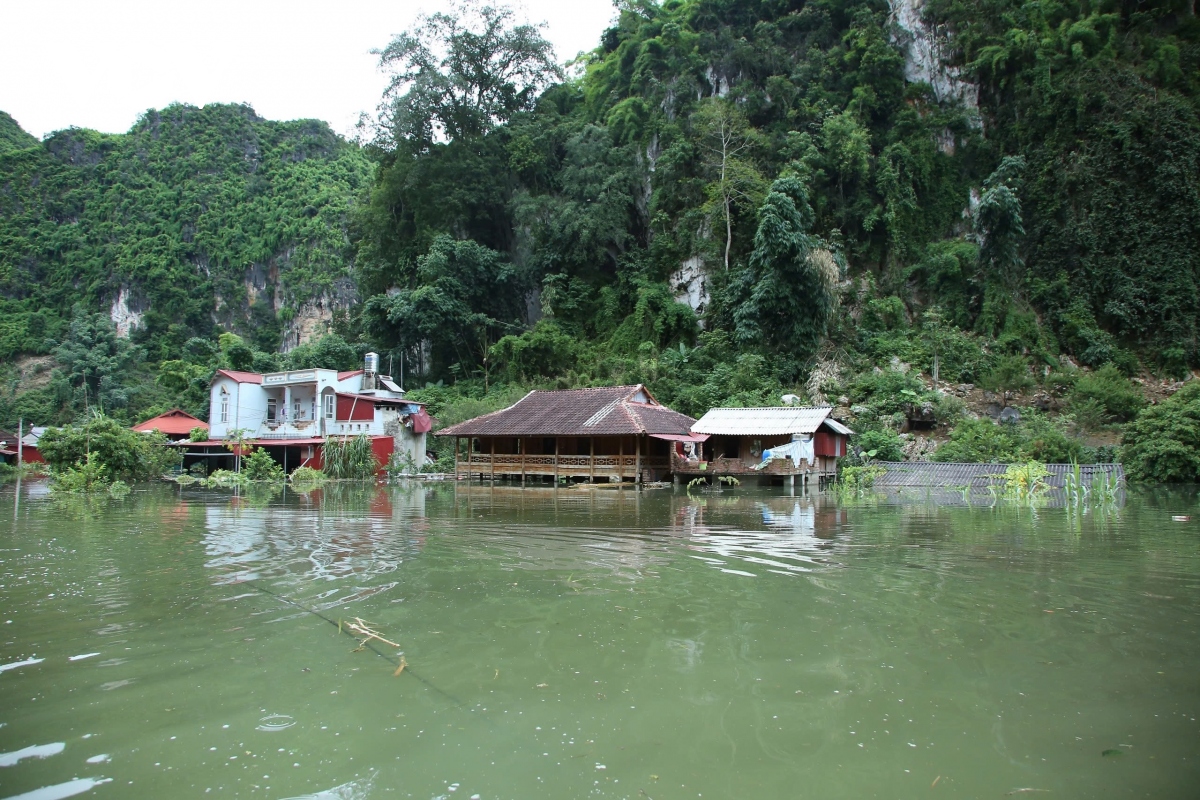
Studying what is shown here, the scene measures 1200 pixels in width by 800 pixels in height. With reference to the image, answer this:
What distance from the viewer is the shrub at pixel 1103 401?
2734cm

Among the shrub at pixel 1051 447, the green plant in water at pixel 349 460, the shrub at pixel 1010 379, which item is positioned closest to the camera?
the shrub at pixel 1051 447

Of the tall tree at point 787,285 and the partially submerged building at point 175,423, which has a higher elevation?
the tall tree at point 787,285

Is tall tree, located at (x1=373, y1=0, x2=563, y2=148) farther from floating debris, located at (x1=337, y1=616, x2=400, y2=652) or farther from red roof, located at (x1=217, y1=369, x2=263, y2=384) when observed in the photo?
floating debris, located at (x1=337, y1=616, x2=400, y2=652)

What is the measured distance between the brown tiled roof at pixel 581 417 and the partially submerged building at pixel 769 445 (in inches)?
53.3

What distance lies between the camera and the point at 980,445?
81.7 ft

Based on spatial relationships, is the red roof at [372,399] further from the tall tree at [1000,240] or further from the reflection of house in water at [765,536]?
the tall tree at [1000,240]

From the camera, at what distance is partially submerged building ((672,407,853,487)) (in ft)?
77.7

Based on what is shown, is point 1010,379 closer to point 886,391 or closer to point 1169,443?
point 886,391

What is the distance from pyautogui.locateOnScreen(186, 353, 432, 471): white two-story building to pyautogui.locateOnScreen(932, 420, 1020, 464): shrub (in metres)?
20.1

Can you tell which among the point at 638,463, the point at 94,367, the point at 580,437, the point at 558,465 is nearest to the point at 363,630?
the point at 638,463

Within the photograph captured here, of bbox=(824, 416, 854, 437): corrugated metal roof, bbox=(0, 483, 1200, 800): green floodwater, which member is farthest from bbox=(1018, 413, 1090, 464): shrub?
bbox=(0, 483, 1200, 800): green floodwater

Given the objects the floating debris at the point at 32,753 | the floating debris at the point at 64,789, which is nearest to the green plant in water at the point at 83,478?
the floating debris at the point at 32,753

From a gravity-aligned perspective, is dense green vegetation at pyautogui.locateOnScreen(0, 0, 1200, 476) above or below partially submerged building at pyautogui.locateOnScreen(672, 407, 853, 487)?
above

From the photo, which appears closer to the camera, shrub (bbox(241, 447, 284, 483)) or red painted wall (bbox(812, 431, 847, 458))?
red painted wall (bbox(812, 431, 847, 458))
